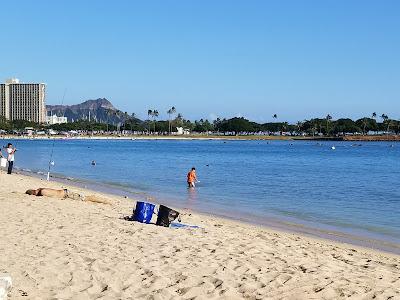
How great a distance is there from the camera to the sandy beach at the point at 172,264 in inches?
281

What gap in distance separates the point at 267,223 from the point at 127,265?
29.6ft

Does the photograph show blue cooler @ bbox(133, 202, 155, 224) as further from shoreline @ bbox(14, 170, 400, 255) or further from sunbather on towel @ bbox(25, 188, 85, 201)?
sunbather on towel @ bbox(25, 188, 85, 201)

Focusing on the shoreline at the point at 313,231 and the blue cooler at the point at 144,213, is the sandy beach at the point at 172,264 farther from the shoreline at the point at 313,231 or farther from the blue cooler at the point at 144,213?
the shoreline at the point at 313,231

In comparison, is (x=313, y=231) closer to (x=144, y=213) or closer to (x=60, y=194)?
(x=144, y=213)

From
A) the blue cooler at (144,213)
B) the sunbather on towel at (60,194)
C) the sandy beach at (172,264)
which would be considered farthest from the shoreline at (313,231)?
the sunbather on towel at (60,194)

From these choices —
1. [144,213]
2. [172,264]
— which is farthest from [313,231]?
[172,264]

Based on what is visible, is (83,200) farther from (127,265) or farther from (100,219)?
(127,265)

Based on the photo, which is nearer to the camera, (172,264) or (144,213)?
(172,264)

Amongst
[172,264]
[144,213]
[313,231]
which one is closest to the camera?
[172,264]

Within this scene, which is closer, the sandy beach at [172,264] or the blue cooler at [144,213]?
the sandy beach at [172,264]

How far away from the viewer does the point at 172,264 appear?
8.63 metres

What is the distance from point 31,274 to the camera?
780 centimetres

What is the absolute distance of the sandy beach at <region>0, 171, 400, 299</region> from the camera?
7.14m

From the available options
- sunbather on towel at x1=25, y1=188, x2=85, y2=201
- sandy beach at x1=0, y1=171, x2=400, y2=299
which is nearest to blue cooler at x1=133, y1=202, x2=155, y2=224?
sandy beach at x1=0, y1=171, x2=400, y2=299
